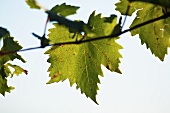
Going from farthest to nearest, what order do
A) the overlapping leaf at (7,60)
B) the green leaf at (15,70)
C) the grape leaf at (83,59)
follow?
1. the green leaf at (15,70)
2. the grape leaf at (83,59)
3. the overlapping leaf at (7,60)

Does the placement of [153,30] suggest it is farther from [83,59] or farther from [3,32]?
[3,32]

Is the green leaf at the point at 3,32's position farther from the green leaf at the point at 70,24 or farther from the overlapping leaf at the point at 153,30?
the overlapping leaf at the point at 153,30

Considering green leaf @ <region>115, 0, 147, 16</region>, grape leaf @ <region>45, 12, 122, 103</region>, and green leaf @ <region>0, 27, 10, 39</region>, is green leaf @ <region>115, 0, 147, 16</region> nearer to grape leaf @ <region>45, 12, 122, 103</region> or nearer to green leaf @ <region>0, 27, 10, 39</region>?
grape leaf @ <region>45, 12, 122, 103</region>

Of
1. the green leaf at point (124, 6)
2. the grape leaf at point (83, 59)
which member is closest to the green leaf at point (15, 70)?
the grape leaf at point (83, 59)

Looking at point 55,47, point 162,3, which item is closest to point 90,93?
point 55,47

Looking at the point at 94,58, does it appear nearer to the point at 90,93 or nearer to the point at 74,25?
the point at 90,93

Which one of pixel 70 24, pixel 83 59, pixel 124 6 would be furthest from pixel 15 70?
pixel 70 24
